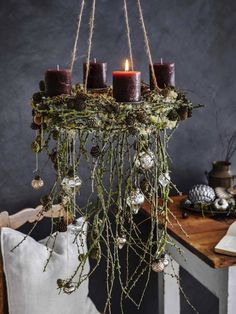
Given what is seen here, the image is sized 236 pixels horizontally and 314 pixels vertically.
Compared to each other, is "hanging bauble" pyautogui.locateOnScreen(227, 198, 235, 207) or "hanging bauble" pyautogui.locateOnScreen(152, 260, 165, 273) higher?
"hanging bauble" pyautogui.locateOnScreen(152, 260, 165, 273)

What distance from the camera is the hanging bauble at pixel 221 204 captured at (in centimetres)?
222

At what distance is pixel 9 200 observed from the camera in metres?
2.26

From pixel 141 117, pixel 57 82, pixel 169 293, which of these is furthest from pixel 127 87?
pixel 169 293

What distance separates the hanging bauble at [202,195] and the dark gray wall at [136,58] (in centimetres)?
30

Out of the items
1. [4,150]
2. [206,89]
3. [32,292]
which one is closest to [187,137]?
[206,89]

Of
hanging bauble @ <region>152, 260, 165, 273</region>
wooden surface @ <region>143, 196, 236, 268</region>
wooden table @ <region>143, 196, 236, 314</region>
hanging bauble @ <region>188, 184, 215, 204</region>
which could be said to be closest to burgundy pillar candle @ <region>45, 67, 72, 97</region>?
hanging bauble @ <region>152, 260, 165, 273</region>

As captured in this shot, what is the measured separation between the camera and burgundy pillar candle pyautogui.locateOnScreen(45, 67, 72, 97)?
3.94 ft

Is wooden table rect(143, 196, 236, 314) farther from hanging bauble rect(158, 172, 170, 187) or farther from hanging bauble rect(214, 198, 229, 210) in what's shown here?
hanging bauble rect(158, 172, 170, 187)

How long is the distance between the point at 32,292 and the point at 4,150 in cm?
63

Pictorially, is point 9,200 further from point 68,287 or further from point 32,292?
point 68,287

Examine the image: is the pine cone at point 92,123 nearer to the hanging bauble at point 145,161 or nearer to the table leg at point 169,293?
the hanging bauble at point 145,161

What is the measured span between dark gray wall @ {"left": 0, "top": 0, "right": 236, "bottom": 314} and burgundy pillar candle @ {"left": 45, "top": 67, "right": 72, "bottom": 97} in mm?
1002

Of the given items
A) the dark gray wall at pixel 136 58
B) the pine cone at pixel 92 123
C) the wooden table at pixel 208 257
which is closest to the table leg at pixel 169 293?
the wooden table at pixel 208 257

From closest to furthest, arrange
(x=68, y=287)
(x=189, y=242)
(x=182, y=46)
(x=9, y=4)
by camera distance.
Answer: (x=68, y=287) → (x=189, y=242) → (x=9, y=4) → (x=182, y=46)
